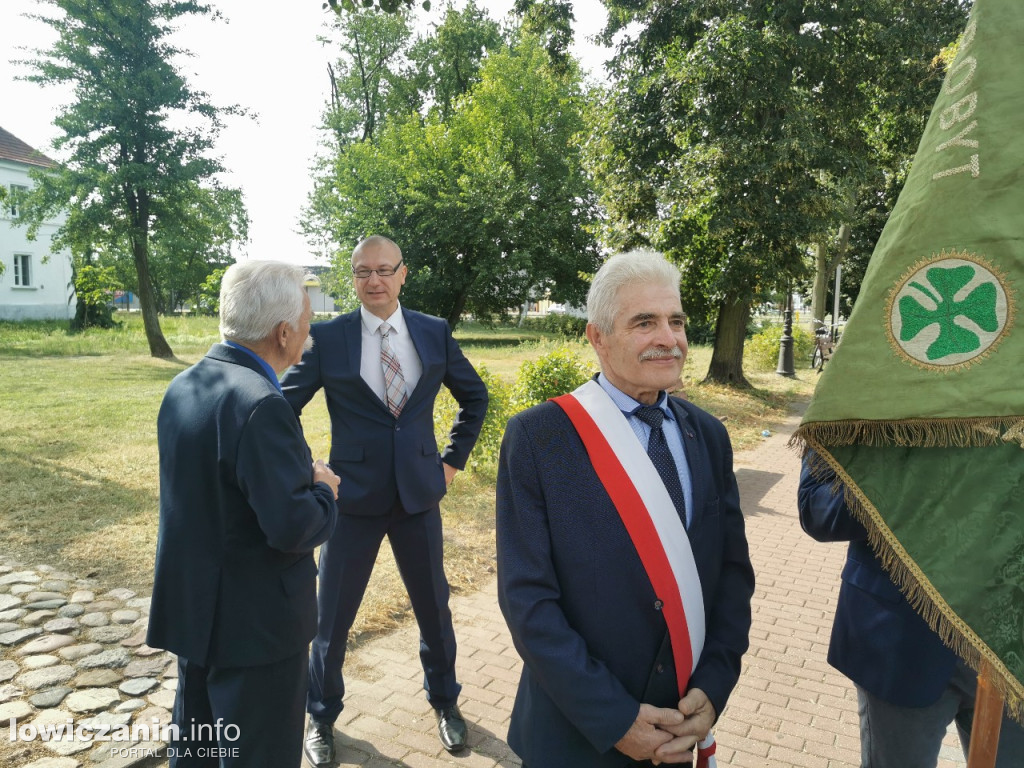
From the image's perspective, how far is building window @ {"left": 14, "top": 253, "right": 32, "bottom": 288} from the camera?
1553 inches

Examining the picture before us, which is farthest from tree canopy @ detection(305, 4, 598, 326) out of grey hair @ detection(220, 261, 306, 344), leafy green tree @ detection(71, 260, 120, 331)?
grey hair @ detection(220, 261, 306, 344)

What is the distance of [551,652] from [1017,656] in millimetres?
1173

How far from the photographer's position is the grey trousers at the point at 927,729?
7.09 feet

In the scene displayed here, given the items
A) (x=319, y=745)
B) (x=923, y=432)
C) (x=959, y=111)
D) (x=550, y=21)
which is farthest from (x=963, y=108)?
(x=550, y=21)

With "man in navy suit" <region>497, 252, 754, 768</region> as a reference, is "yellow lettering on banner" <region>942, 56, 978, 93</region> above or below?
above

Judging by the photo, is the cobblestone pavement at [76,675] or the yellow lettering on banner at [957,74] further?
the cobblestone pavement at [76,675]

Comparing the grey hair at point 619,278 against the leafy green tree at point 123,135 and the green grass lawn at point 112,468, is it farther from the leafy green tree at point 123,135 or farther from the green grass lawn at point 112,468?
the leafy green tree at point 123,135

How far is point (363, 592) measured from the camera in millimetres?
3660

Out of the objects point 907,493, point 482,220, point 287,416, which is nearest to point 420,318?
point 287,416

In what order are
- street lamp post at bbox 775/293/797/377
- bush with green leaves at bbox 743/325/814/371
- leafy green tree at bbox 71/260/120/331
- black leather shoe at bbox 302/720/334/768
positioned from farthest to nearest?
leafy green tree at bbox 71/260/120/331 → bush with green leaves at bbox 743/325/814/371 → street lamp post at bbox 775/293/797/377 → black leather shoe at bbox 302/720/334/768

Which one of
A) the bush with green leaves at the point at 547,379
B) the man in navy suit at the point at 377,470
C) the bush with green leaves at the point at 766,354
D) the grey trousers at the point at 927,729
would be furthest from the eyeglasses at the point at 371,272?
the bush with green leaves at the point at 766,354

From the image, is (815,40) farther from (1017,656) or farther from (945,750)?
(1017,656)

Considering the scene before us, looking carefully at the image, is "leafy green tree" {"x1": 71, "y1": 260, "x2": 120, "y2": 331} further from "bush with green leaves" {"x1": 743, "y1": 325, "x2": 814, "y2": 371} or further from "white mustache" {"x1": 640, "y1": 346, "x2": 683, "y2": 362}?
"white mustache" {"x1": 640, "y1": 346, "x2": 683, "y2": 362}

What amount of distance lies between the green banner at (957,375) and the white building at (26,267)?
43.7 meters
